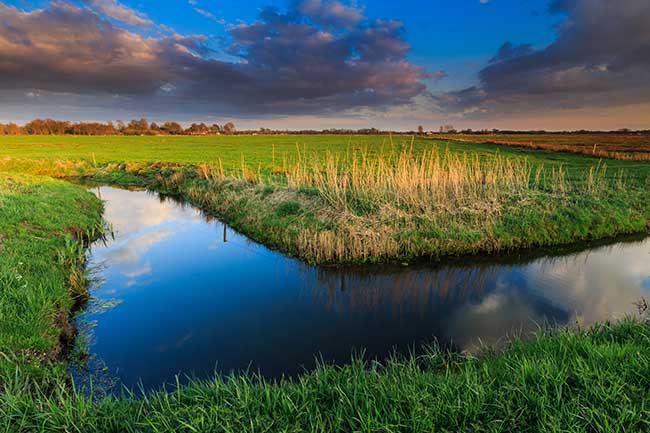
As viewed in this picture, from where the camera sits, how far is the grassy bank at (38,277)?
5.51m

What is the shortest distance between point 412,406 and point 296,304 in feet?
18.4

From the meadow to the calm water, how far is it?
0.71 m

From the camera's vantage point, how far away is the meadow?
11.0 ft

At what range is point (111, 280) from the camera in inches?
384

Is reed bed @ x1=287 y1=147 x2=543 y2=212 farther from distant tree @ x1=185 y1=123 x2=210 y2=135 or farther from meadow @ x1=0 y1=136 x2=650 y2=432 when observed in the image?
distant tree @ x1=185 y1=123 x2=210 y2=135

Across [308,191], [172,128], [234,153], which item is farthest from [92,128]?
[308,191]

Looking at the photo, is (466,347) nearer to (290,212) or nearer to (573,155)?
(290,212)

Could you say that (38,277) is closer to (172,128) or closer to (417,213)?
(417,213)

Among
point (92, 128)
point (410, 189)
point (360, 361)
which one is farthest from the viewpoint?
point (92, 128)

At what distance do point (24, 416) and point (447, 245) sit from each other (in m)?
11.2

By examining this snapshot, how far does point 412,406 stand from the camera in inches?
132

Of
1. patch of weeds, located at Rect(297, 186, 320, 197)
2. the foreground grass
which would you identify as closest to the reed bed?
patch of weeds, located at Rect(297, 186, 320, 197)

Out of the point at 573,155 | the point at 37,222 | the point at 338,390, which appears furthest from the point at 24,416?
the point at 573,155

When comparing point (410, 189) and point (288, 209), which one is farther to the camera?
point (288, 209)
